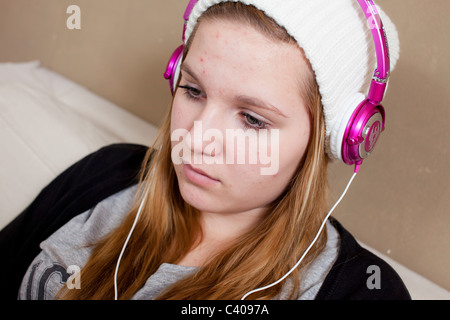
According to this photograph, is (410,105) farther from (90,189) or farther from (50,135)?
(50,135)

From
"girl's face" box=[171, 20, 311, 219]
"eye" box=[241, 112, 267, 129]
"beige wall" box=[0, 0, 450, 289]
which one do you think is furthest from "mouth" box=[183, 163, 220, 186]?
"beige wall" box=[0, 0, 450, 289]

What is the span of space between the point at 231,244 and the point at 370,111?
39cm

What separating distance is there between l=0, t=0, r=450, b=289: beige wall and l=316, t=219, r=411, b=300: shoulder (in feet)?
0.77

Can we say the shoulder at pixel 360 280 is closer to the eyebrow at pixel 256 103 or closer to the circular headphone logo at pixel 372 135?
the circular headphone logo at pixel 372 135

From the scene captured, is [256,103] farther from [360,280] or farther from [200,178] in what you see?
[360,280]

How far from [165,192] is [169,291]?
9.6 inches

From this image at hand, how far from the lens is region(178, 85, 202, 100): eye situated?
0.81 metres

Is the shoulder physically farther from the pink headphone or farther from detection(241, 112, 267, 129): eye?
detection(241, 112, 267, 129): eye

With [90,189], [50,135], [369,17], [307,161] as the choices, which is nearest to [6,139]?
[50,135]

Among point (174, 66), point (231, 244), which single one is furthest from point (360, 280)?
point (174, 66)

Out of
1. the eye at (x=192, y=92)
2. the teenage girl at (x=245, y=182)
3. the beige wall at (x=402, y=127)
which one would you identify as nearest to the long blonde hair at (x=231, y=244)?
the teenage girl at (x=245, y=182)

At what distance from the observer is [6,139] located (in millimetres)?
1191

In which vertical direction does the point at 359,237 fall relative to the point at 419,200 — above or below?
below

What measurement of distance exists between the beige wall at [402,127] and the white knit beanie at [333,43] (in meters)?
0.18
